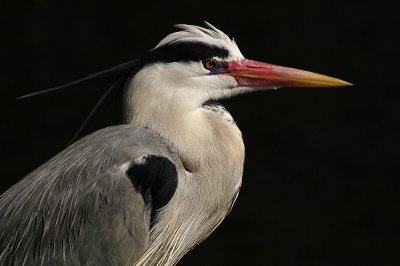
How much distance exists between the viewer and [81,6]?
4.86 m

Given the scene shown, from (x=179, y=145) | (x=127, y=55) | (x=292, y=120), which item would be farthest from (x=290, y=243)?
(x=179, y=145)

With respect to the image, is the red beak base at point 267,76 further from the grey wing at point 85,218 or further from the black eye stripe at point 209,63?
the grey wing at point 85,218

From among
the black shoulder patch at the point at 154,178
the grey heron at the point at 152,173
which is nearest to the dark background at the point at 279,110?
the grey heron at the point at 152,173

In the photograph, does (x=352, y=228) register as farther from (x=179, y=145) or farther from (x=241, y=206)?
(x=179, y=145)

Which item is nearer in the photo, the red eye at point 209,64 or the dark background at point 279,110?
the red eye at point 209,64

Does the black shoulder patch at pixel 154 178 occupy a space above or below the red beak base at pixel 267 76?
below

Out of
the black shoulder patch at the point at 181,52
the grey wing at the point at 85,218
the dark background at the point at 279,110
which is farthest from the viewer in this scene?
the dark background at the point at 279,110

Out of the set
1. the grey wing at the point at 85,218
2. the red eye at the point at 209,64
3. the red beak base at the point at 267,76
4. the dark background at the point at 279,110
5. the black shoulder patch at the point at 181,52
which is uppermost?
the black shoulder patch at the point at 181,52

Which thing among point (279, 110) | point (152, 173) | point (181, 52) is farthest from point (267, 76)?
point (279, 110)

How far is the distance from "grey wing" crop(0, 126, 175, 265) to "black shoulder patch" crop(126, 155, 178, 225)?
0.02 meters

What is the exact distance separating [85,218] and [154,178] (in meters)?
0.28

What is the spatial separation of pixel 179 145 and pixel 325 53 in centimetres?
208

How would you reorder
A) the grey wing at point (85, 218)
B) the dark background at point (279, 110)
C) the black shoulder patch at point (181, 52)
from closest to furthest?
the grey wing at point (85, 218), the black shoulder patch at point (181, 52), the dark background at point (279, 110)

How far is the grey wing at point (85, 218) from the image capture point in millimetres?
2770
